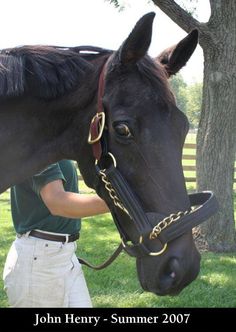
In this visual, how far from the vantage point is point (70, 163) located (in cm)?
297

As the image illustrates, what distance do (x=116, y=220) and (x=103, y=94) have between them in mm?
586

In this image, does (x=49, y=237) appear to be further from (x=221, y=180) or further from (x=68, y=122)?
(x=221, y=180)

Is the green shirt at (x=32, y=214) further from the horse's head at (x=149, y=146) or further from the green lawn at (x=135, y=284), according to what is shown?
the green lawn at (x=135, y=284)

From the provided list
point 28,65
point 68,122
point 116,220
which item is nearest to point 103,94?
point 68,122

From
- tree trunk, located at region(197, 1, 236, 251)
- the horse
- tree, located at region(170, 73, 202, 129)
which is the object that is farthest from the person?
tree, located at region(170, 73, 202, 129)

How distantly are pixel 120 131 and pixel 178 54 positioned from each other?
0.59 meters

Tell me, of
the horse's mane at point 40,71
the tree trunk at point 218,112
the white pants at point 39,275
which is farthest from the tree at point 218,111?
the horse's mane at point 40,71

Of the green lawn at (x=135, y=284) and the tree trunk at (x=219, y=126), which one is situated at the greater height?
the tree trunk at (x=219, y=126)

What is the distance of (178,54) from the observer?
2.28 meters

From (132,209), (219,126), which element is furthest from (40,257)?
(219,126)

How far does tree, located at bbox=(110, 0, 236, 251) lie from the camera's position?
251 inches

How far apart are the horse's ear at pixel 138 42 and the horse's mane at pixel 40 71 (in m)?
0.23

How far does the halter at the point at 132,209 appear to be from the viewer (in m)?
1.90

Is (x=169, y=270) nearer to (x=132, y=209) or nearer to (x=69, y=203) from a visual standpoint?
(x=132, y=209)
